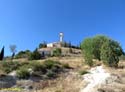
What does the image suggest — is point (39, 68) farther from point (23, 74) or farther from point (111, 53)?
point (111, 53)

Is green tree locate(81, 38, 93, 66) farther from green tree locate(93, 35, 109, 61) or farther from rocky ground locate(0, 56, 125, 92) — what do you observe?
rocky ground locate(0, 56, 125, 92)

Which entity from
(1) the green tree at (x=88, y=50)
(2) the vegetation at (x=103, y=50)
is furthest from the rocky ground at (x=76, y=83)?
(1) the green tree at (x=88, y=50)

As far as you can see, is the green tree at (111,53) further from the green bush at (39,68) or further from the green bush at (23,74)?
the green bush at (23,74)

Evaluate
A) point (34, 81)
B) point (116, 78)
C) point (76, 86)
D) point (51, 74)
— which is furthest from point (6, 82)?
point (116, 78)

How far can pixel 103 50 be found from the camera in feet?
124

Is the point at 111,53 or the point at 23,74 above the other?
the point at 111,53

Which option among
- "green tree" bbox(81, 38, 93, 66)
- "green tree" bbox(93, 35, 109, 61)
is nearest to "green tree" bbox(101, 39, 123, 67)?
"green tree" bbox(81, 38, 93, 66)

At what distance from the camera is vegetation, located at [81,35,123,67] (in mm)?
36625

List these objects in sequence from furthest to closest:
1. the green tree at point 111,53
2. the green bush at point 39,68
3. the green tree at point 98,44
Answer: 1. the green tree at point 98,44
2. the green tree at point 111,53
3. the green bush at point 39,68

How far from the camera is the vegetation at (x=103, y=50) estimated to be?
36.6m

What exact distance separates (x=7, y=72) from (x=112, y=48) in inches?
574

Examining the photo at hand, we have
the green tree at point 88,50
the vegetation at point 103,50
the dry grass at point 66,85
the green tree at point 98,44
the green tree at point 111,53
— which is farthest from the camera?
the green tree at point 98,44

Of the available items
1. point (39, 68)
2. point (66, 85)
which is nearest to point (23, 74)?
point (39, 68)

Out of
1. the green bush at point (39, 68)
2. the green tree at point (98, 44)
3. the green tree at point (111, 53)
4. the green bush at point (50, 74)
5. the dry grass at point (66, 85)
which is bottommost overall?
the dry grass at point (66, 85)
